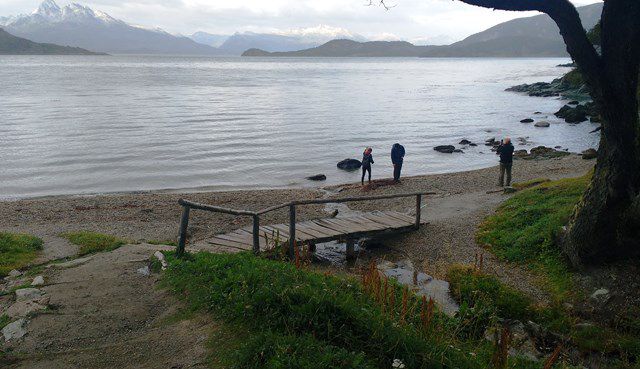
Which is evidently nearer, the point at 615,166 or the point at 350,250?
the point at 615,166

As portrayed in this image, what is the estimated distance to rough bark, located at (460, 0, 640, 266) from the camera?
10.2m

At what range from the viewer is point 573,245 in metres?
12.4

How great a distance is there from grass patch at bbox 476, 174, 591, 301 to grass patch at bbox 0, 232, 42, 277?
478 inches

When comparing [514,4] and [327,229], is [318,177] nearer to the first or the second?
[327,229]

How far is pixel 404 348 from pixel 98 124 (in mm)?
56208

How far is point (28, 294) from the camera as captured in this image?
939 cm

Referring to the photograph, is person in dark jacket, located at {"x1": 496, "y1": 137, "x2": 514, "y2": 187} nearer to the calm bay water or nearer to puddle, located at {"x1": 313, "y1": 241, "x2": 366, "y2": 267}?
the calm bay water

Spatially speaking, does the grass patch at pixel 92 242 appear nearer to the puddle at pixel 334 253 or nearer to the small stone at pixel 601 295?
the puddle at pixel 334 253

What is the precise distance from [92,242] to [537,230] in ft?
40.2

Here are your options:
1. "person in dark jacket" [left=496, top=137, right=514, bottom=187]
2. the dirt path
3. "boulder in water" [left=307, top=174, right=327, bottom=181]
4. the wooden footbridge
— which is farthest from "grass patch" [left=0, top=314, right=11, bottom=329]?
"boulder in water" [left=307, top=174, right=327, bottom=181]

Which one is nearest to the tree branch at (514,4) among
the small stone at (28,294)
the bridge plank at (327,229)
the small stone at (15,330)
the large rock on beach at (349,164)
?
the bridge plank at (327,229)

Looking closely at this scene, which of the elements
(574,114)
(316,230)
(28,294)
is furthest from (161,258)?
(574,114)

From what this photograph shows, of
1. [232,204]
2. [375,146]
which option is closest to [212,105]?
[375,146]

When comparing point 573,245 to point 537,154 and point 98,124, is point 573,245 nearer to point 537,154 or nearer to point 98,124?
point 537,154
